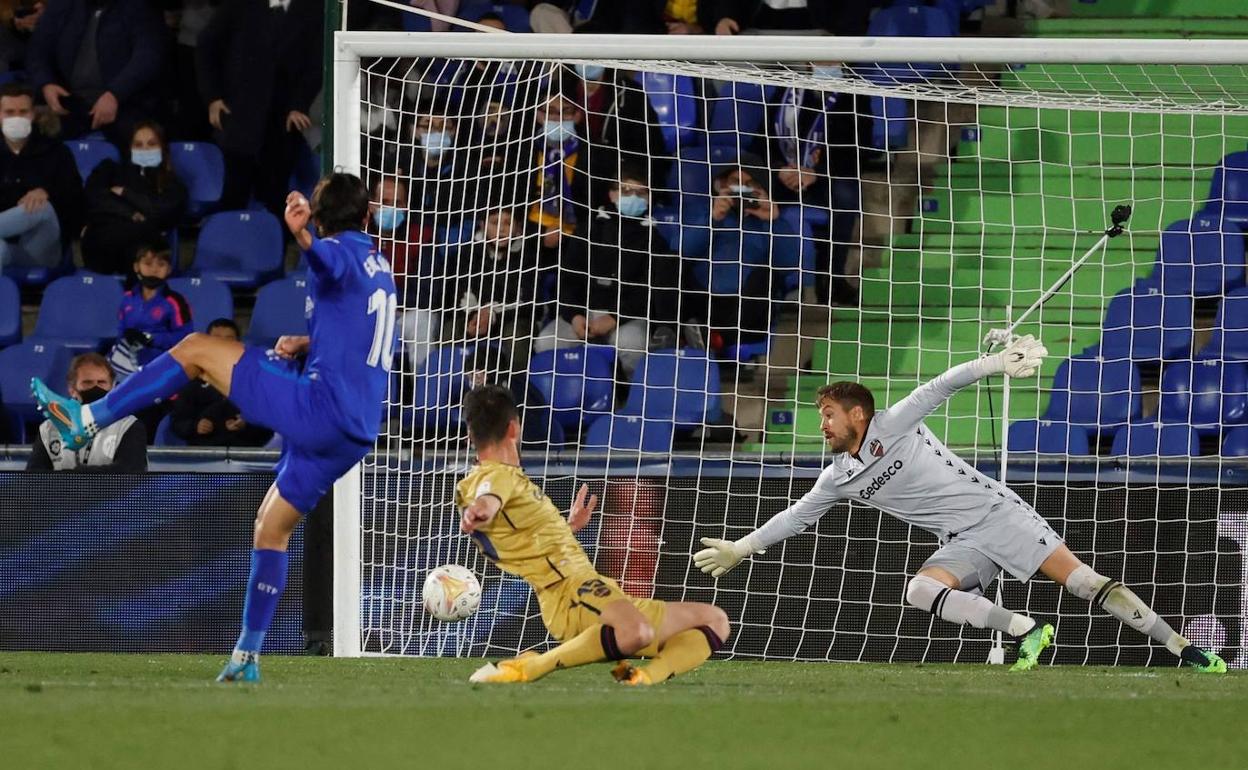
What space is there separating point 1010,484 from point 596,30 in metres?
5.08

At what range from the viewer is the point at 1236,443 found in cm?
961

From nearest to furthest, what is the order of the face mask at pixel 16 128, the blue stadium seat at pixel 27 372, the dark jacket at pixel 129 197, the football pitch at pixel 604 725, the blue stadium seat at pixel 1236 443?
the football pitch at pixel 604 725, the blue stadium seat at pixel 1236 443, the blue stadium seat at pixel 27 372, the dark jacket at pixel 129 197, the face mask at pixel 16 128

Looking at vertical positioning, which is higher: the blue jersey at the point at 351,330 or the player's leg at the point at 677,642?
the blue jersey at the point at 351,330

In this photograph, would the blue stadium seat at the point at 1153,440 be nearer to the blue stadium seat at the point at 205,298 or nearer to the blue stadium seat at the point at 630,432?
the blue stadium seat at the point at 630,432

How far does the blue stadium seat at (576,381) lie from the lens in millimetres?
9656

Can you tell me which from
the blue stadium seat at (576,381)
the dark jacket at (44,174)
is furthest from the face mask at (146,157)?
the blue stadium seat at (576,381)

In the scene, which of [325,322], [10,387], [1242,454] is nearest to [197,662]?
[325,322]

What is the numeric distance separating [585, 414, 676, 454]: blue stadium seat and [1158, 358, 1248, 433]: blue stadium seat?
2864 mm

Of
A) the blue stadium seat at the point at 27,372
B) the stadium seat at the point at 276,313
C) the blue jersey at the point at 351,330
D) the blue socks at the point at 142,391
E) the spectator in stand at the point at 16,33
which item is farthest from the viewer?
the spectator in stand at the point at 16,33

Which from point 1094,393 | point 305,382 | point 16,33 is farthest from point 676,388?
point 16,33

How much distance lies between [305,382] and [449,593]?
1286 millimetres

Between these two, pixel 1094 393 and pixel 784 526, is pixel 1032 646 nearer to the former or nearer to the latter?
pixel 784 526

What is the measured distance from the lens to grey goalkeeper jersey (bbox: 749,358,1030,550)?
758 centimetres

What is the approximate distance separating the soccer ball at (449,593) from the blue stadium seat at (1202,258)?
17.9 feet
